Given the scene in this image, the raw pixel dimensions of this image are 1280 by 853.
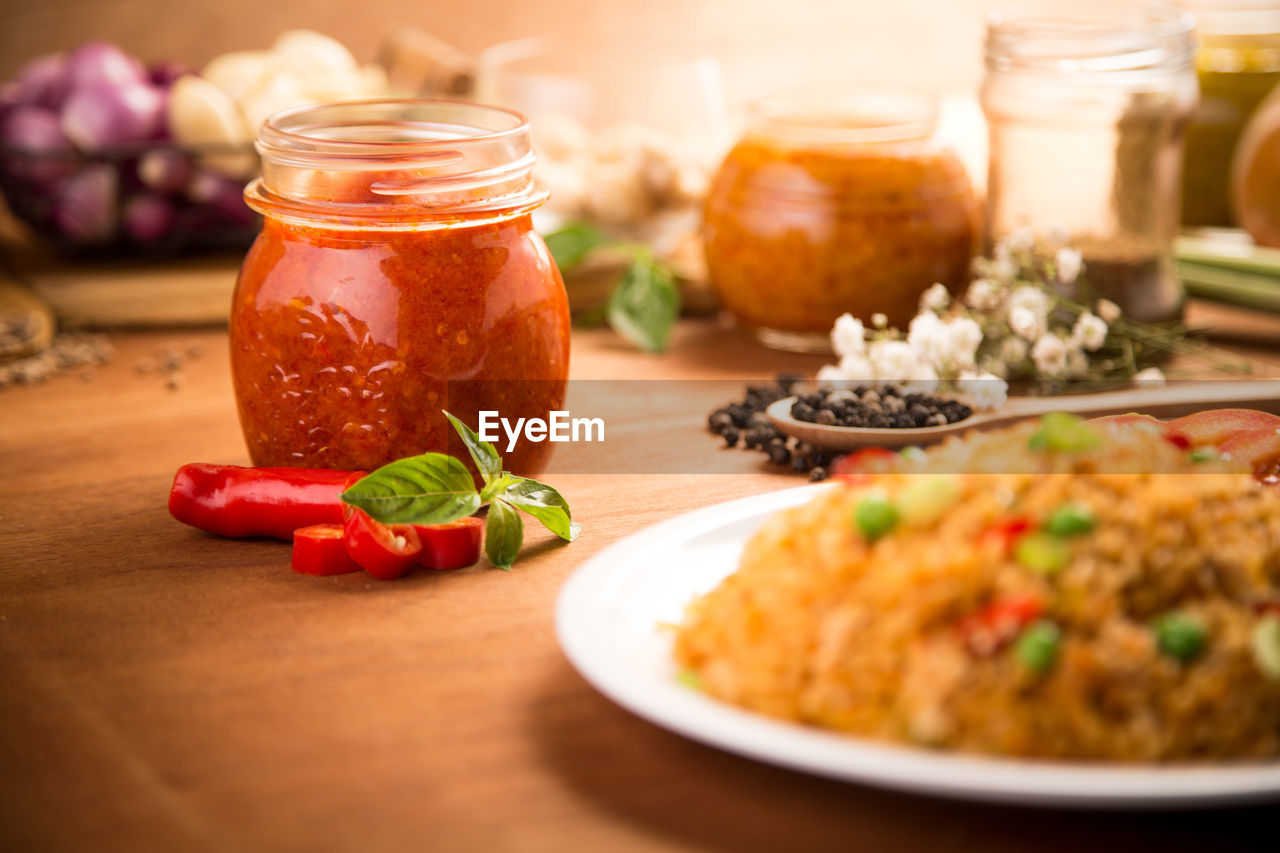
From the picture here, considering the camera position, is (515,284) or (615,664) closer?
(615,664)

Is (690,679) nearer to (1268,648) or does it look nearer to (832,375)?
(1268,648)

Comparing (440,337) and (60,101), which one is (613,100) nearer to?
(60,101)

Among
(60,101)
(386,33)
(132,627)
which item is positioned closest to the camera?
(132,627)

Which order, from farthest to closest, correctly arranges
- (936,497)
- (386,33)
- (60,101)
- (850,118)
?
(386,33) → (60,101) → (850,118) → (936,497)

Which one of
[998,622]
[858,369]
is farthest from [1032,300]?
[998,622]

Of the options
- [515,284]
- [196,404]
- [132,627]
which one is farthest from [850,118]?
[132,627]

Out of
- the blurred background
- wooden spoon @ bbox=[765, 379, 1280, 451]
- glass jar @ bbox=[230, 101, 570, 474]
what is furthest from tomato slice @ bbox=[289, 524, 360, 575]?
the blurred background

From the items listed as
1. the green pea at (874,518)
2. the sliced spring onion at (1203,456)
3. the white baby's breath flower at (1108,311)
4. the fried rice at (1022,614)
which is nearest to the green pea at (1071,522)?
the fried rice at (1022,614)

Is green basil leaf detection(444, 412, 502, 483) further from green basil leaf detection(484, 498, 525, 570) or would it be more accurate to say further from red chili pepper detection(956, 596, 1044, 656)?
red chili pepper detection(956, 596, 1044, 656)
